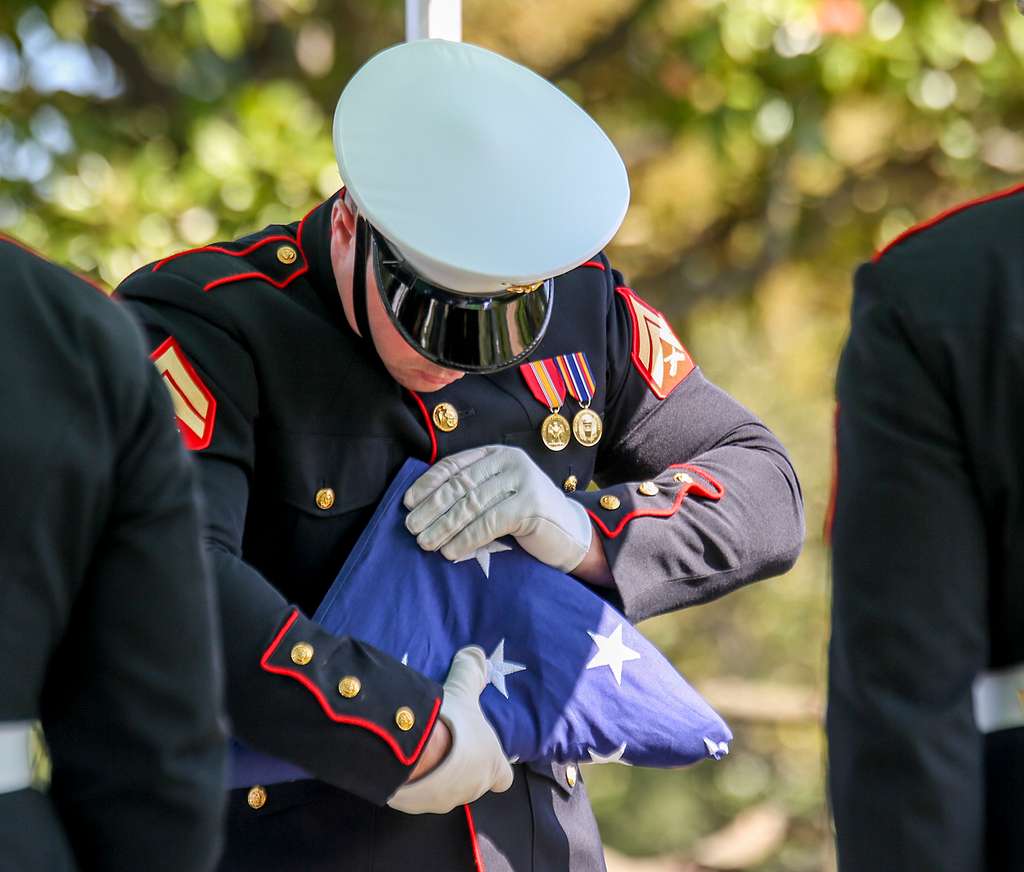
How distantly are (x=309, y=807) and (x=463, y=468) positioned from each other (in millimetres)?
437

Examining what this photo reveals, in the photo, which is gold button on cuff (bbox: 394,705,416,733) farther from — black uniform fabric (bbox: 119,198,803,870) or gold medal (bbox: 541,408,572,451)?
gold medal (bbox: 541,408,572,451)

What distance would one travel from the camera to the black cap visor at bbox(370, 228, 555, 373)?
1795mm

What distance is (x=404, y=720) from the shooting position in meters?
1.68

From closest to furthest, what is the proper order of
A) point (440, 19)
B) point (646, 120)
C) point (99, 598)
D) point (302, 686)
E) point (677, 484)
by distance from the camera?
point (99, 598)
point (302, 686)
point (677, 484)
point (440, 19)
point (646, 120)

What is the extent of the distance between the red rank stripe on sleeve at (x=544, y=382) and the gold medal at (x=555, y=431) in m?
0.02

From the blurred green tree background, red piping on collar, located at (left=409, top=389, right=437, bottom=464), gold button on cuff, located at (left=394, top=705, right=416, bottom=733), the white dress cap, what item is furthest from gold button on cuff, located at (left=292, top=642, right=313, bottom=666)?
the blurred green tree background

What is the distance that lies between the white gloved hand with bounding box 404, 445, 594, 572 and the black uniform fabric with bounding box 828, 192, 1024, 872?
62cm

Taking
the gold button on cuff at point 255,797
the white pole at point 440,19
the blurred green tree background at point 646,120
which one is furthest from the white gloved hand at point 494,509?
the blurred green tree background at point 646,120

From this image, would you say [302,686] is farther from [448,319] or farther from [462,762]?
[448,319]

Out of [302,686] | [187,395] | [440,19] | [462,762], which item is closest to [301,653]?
[302,686]

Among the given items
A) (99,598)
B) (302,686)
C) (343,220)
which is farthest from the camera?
(343,220)

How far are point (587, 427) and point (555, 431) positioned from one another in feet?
0.18

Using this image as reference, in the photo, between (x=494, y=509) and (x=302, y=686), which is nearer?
(x=302, y=686)

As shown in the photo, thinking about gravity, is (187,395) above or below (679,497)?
above
